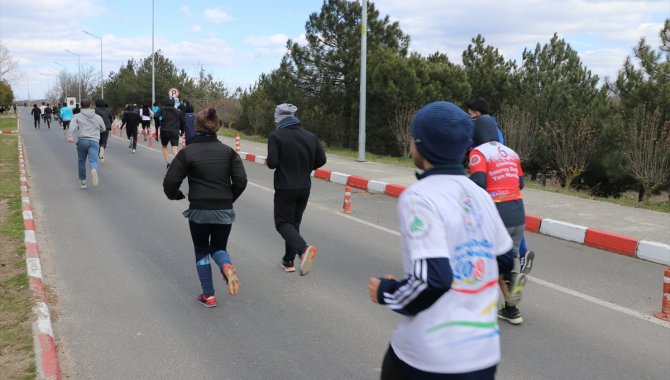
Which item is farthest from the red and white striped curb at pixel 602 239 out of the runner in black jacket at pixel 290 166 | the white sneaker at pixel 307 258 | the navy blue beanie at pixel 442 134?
the navy blue beanie at pixel 442 134

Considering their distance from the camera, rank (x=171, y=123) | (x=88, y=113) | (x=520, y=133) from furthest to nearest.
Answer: (x=520, y=133) → (x=171, y=123) → (x=88, y=113)

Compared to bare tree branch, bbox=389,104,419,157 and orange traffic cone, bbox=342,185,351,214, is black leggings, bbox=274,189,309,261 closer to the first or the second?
orange traffic cone, bbox=342,185,351,214

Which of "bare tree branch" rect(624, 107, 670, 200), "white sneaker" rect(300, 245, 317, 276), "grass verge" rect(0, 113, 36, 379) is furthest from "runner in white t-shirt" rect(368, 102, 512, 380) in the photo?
"bare tree branch" rect(624, 107, 670, 200)

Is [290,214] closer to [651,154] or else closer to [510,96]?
[651,154]

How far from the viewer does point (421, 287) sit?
1766 mm

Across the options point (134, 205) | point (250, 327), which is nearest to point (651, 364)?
point (250, 327)

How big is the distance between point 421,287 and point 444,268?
9cm

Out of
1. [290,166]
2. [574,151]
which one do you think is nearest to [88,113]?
[290,166]

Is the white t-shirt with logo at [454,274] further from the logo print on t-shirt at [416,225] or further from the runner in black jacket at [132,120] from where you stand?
the runner in black jacket at [132,120]

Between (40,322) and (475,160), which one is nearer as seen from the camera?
(475,160)

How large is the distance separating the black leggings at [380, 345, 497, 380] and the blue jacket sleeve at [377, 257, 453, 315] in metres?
0.22

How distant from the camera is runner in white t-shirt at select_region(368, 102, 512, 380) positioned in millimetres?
1778

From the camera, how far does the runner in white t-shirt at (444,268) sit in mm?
1778

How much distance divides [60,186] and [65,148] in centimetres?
1015
